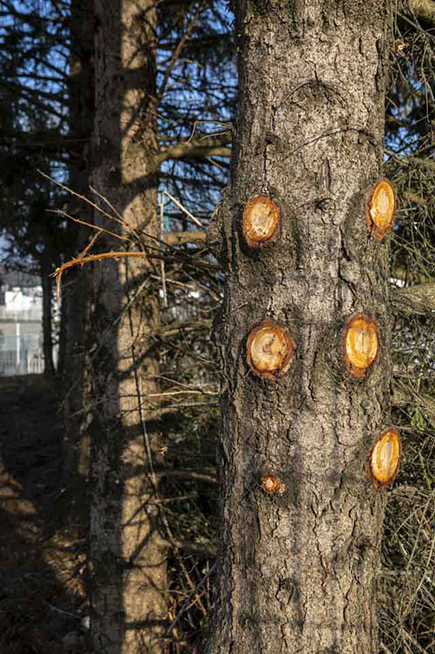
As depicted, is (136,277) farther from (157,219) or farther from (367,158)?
(367,158)

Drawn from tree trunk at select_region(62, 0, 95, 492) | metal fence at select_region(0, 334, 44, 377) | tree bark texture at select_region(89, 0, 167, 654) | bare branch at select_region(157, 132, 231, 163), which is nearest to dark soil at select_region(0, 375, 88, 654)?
tree trunk at select_region(62, 0, 95, 492)

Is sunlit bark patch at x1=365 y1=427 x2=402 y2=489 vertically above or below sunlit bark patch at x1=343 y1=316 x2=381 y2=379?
below

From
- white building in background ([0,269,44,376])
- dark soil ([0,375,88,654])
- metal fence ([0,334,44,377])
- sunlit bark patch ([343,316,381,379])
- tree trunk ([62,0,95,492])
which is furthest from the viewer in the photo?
metal fence ([0,334,44,377])

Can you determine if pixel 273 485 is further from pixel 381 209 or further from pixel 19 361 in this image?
pixel 19 361

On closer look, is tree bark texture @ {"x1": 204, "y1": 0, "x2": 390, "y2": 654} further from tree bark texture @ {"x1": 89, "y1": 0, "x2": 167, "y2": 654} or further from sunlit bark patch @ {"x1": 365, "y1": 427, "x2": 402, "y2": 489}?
tree bark texture @ {"x1": 89, "y1": 0, "x2": 167, "y2": 654}

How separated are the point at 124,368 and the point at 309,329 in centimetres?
239

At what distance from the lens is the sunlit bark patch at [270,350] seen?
5.52 feet

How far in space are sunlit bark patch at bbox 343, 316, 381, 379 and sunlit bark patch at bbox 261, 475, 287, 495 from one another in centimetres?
35

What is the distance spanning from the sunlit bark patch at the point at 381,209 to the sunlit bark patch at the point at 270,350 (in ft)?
1.22

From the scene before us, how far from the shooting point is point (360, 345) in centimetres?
169

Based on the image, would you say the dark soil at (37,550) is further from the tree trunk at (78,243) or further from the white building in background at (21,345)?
the white building in background at (21,345)

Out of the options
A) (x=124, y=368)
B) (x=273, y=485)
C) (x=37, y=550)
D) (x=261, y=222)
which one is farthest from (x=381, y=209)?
(x=37, y=550)

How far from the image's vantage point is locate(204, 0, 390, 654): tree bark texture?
170 centimetres

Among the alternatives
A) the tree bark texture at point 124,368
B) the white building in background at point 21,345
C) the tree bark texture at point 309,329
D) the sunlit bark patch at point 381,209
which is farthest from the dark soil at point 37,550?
the white building in background at point 21,345
